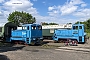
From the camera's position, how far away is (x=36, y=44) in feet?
77.3

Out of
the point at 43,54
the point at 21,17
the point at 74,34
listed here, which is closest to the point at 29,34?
the point at 74,34

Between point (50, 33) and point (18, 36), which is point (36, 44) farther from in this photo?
point (50, 33)

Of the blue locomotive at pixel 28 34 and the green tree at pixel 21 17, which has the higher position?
the green tree at pixel 21 17

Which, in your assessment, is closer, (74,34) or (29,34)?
(29,34)

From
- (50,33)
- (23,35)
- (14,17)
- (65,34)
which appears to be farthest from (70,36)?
(14,17)

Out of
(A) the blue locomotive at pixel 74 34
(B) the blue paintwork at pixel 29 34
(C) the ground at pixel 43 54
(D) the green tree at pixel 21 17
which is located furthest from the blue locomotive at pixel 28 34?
(D) the green tree at pixel 21 17

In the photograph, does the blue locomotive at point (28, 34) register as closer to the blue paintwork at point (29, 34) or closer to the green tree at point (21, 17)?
the blue paintwork at point (29, 34)

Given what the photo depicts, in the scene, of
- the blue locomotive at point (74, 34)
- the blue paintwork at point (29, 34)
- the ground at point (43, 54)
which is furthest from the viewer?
the blue locomotive at point (74, 34)

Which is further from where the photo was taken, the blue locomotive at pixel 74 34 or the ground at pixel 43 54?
the blue locomotive at pixel 74 34

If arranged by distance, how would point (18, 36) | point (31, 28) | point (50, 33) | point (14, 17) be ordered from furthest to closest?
point (14, 17), point (50, 33), point (18, 36), point (31, 28)

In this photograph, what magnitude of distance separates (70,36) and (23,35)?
6.88m

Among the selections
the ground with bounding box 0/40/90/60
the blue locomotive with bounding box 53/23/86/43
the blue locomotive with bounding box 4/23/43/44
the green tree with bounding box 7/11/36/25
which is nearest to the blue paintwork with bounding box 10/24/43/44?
the blue locomotive with bounding box 4/23/43/44

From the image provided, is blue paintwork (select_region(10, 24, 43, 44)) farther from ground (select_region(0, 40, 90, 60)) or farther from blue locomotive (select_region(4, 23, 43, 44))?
ground (select_region(0, 40, 90, 60))

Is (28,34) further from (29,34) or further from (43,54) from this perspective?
(43,54)
